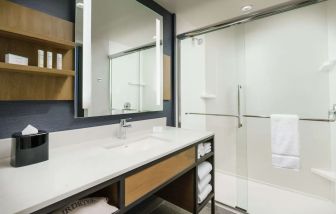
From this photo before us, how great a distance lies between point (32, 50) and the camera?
1046mm

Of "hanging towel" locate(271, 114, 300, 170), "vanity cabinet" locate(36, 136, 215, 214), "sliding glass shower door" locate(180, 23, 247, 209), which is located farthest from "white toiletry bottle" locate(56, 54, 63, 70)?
"hanging towel" locate(271, 114, 300, 170)

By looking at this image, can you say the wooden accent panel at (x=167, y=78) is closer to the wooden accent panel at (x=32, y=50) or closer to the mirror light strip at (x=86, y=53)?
the mirror light strip at (x=86, y=53)

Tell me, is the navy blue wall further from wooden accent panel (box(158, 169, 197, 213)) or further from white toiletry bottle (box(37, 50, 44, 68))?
wooden accent panel (box(158, 169, 197, 213))

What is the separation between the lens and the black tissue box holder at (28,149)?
0.86 m

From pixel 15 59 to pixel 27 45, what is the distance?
6.1 inches

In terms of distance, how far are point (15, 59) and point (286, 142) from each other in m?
2.18

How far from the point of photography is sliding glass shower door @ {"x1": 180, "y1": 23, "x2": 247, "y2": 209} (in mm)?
2266

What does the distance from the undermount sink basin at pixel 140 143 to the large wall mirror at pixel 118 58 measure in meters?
0.29

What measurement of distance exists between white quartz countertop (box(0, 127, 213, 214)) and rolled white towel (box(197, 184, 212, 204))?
2.00 ft

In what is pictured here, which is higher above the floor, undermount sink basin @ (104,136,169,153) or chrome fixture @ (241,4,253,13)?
chrome fixture @ (241,4,253,13)

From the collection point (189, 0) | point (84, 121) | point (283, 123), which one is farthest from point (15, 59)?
point (283, 123)

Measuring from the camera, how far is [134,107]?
1.75m

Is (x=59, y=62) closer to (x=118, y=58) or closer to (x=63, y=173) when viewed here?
(x=118, y=58)

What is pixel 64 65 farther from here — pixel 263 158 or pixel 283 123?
pixel 263 158
